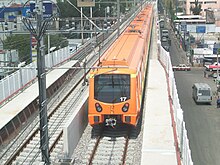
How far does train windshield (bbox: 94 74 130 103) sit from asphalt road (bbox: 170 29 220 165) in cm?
621

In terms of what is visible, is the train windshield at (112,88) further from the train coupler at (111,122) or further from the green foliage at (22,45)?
the green foliage at (22,45)

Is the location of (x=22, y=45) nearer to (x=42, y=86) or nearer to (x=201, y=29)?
(x=42, y=86)

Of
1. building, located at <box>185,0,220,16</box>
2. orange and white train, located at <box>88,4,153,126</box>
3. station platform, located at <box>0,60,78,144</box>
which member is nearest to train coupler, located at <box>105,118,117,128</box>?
orange and white train, located at <box>88,4,153,126</box>

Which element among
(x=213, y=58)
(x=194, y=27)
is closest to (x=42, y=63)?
(x=213, y=58)

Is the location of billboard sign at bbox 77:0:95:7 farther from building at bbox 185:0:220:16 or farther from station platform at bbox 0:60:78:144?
building at bbox 185:0:220:16

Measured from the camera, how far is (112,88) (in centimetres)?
1095

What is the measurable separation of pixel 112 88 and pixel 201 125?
11005mm

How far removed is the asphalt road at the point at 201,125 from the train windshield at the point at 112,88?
6207 millimetres

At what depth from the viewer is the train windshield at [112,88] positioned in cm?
1089

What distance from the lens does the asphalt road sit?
16453 millimetres

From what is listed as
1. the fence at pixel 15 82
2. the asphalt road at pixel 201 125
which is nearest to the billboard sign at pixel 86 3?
the asphalt road at pixel 201 125

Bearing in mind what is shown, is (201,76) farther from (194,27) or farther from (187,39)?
(194,27)

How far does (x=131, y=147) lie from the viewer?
411 inches

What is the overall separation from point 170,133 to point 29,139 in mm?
3779
